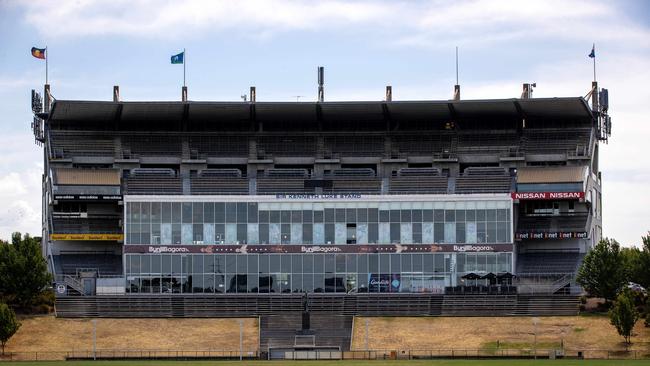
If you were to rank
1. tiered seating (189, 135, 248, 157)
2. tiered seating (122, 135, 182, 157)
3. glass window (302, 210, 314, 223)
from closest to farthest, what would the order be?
glass window (302, 210, 314, 223), tiered seating (122, 135, 182, 157), tiered seating (189, 135, 248, 157)

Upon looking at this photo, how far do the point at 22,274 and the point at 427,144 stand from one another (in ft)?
154

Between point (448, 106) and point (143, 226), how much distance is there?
35.2m

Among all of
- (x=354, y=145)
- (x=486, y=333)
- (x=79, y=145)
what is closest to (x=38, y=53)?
(x=79, y=145)

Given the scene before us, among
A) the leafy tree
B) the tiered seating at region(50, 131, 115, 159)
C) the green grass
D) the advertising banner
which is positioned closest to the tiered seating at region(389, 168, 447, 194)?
the advertising banner

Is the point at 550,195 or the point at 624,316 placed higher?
the point at 550,195

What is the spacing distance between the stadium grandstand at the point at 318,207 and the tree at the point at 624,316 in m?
11.0

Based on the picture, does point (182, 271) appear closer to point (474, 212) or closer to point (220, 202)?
point (220, 202)

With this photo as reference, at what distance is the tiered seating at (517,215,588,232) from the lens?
14138 cm

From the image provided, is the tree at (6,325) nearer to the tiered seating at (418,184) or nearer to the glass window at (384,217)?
the glass window at (384,217)

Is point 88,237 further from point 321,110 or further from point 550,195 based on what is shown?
point 550,195

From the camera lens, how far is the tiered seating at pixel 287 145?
14762cm

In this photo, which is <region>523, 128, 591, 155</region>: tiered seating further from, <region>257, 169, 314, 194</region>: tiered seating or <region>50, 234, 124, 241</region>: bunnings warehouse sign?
<region>50, 234, 124, 241</region>: bunnings warehouse sign

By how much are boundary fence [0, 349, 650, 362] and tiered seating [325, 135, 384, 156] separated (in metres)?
43.4

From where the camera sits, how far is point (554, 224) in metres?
142
